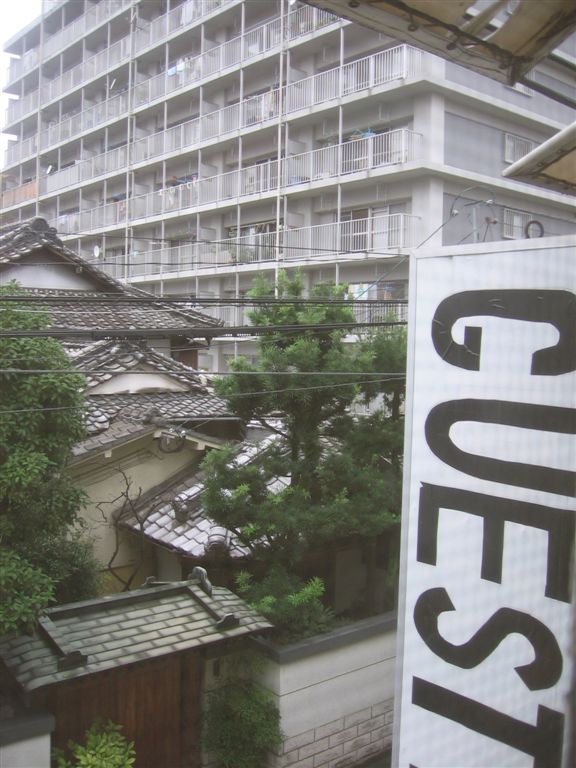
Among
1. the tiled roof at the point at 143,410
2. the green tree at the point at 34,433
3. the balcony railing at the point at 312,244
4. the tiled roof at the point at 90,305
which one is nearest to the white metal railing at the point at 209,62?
the balcony railing at the point at 312,244

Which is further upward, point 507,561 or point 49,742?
point 507,561

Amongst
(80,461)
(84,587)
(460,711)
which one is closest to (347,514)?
(84,587)

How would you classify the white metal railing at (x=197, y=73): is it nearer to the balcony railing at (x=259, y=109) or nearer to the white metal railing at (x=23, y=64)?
the balcony railing at (x=259, y=109)

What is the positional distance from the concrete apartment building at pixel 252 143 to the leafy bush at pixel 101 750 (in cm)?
636

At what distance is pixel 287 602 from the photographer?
768 centimetres

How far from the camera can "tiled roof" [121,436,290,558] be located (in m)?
8.80

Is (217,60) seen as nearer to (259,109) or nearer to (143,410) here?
(259,109)

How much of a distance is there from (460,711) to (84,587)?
6286 millimetres

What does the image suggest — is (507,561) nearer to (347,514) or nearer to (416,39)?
(416,39)

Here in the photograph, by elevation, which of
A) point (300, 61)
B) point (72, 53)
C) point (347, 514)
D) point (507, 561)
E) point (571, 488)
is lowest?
point (347, 514)

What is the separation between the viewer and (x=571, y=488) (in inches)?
109

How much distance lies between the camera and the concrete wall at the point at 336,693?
7691 mm

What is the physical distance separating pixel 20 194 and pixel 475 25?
34.4 m

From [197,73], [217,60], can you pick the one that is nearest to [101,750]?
[217,60]
